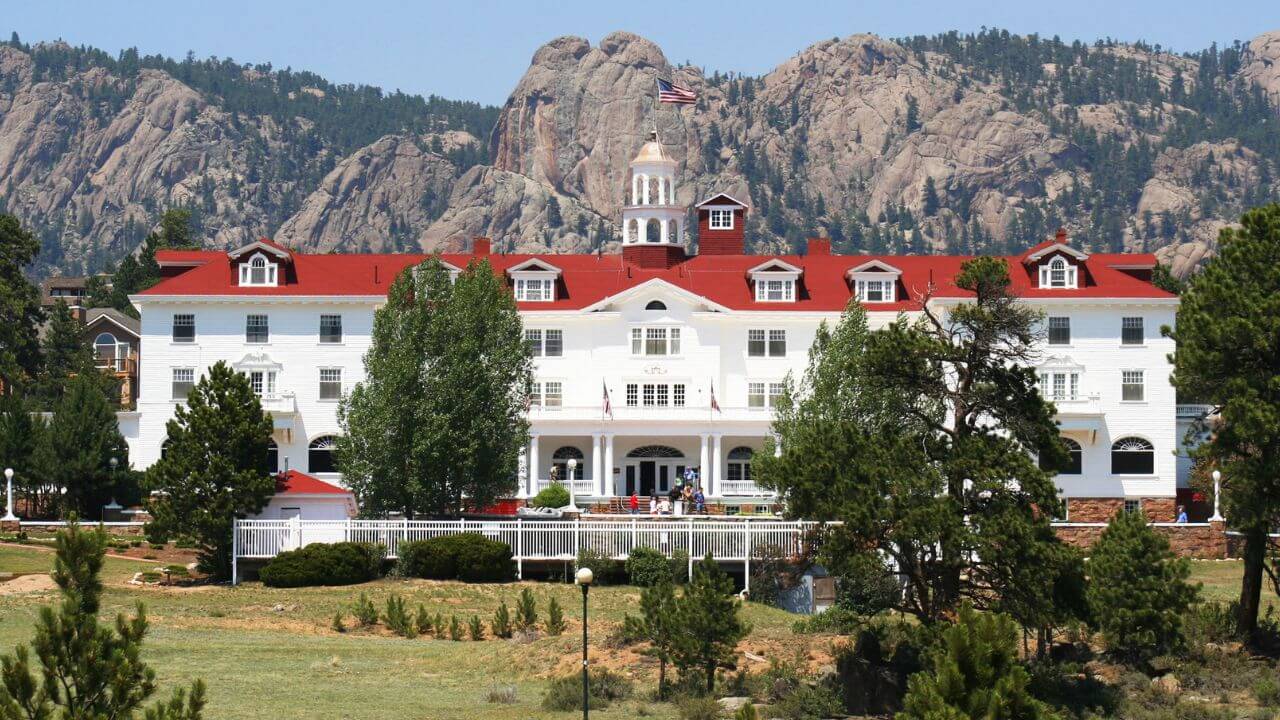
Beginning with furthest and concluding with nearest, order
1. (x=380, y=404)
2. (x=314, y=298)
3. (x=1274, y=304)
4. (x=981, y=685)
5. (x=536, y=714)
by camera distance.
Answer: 1. (x=314, y=298)
2. (x=380, y=404)
3. (x=1274, y=304)
4. (x=536, y=714)
5. (x=981, y=685)

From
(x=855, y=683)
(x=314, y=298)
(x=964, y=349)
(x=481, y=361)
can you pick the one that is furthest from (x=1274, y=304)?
(x=314, y=298)

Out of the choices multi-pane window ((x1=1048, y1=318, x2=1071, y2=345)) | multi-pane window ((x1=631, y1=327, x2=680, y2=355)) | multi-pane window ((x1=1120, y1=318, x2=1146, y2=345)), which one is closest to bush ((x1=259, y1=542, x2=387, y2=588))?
multi-pane window ((x1=631, y1=327, x2=680, y2=355))

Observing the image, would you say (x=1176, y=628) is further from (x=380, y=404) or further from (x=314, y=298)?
(x=314, y=298)

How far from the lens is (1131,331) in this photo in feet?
282

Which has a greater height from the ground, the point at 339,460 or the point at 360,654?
the point at 339,460

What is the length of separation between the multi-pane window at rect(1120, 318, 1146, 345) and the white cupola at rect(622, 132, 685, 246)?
21264 millimetres

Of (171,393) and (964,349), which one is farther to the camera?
(171,393)

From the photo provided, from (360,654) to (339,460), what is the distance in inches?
793

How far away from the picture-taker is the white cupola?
94.1m

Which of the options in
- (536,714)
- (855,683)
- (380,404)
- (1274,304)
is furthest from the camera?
(380,404)

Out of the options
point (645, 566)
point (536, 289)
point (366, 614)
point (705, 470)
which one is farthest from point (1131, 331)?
point (366, 614)

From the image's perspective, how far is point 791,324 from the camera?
8638cm

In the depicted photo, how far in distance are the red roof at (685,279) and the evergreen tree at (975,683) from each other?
5394 cm

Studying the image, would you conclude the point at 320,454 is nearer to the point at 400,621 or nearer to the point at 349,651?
the point at 400,621
